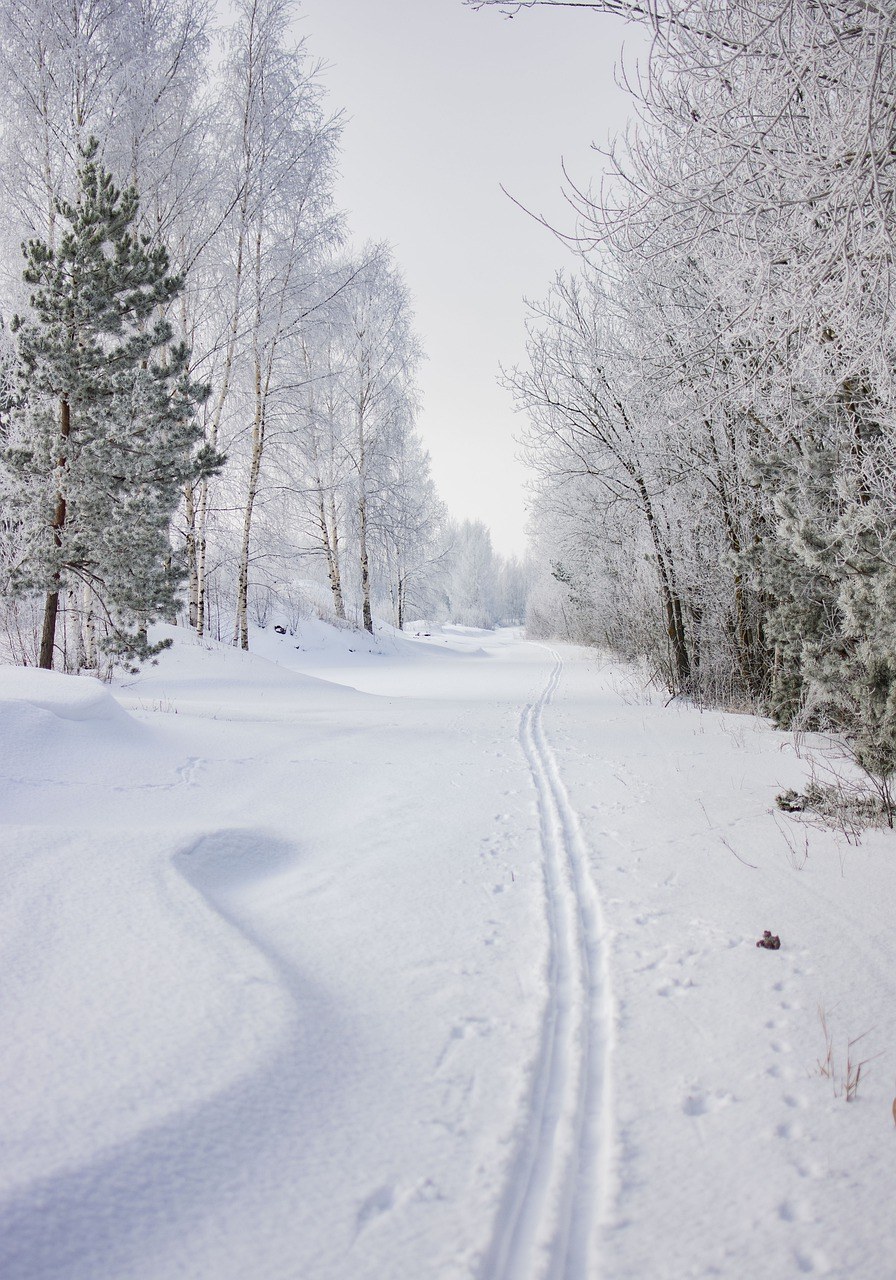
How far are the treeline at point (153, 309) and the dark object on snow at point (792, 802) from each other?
288 inches

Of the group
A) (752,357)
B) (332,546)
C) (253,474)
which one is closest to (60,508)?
(253,474)

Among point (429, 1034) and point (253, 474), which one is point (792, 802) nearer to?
point (429, 1034)

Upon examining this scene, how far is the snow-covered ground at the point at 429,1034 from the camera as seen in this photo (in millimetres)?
1611

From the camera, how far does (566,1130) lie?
195 cm

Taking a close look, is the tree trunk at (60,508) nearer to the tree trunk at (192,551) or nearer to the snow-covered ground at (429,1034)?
the snow-covered ground at (429,1034)

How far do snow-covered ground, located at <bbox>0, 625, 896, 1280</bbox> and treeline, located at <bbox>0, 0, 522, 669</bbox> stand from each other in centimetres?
407

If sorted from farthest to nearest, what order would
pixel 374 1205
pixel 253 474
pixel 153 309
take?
1. pixel 253 474
2. pixel 153 309
3. pixel 374 1205

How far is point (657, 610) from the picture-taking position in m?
14.4

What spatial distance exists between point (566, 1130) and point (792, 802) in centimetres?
366

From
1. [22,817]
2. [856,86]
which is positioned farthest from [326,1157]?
[856,86]

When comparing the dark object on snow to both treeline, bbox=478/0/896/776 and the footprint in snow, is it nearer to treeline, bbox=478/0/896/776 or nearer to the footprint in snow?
treeline, bbox=478/0/896/776

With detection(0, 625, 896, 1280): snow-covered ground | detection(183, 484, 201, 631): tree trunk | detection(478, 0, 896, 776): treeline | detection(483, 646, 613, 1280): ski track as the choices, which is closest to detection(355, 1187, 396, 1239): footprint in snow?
detection(0, 625, 896, 1280): snow-covered ground

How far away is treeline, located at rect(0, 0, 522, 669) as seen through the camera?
7.86m

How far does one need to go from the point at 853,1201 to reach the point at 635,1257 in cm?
61
